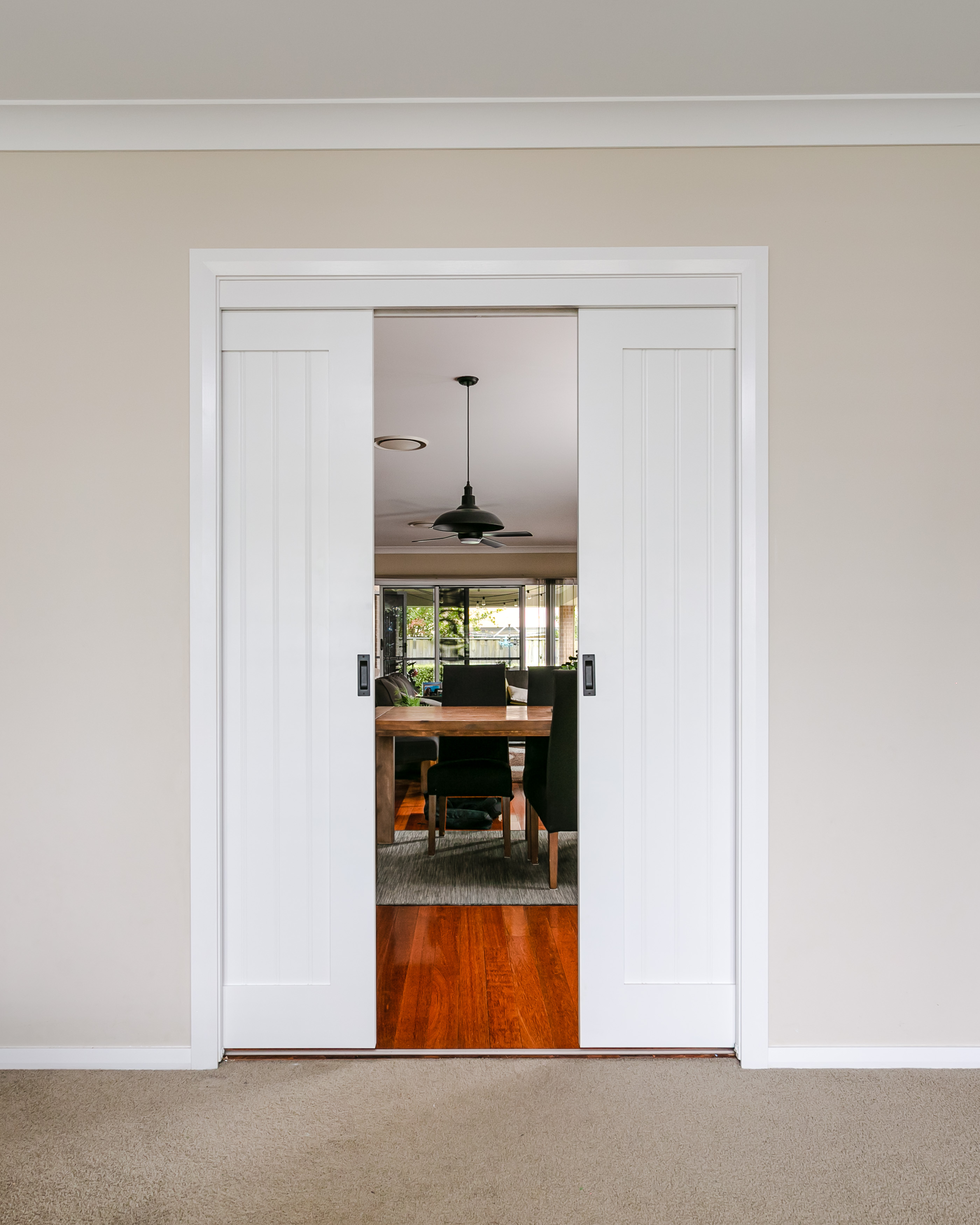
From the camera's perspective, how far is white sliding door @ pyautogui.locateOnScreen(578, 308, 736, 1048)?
2.03m

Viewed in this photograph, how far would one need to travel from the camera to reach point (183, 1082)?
6.22 feet

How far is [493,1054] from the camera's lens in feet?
6.63

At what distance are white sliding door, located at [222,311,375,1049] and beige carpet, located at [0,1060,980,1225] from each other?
0.38 metres

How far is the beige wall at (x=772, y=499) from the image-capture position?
198 cm

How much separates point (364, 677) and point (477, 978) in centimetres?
125

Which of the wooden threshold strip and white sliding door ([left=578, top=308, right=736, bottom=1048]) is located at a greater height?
white sliding door ([left=578, top=308, right=736, bottom=1048])

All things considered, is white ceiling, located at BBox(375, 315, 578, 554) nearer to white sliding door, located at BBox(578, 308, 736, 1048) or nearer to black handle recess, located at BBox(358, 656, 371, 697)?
white sliding door, located at BBox(578, 308, 736, 1048)

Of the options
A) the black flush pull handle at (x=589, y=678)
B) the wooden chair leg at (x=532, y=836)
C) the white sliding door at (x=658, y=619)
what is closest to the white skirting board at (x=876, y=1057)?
the white sliding door at (x=658, y=619)

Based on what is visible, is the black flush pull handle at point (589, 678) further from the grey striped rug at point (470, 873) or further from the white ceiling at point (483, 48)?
the white ceiling at point (483, 48)

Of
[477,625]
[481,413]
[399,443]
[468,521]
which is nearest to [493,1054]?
[468,521]

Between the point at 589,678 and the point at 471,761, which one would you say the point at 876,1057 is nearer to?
the point at 589,678

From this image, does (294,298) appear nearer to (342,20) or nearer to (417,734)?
(342,20)

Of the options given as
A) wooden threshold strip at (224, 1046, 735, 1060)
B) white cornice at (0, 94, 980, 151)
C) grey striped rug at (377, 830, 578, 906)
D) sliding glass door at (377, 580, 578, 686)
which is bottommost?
grey striped rug at (377, 830, 578, 906)

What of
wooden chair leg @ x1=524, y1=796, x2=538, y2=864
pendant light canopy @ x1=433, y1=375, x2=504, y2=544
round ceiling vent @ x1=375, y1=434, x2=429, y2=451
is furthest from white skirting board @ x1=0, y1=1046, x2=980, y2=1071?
round ceiling vent @ x1=375, y1=434, x2=429, y2=451
